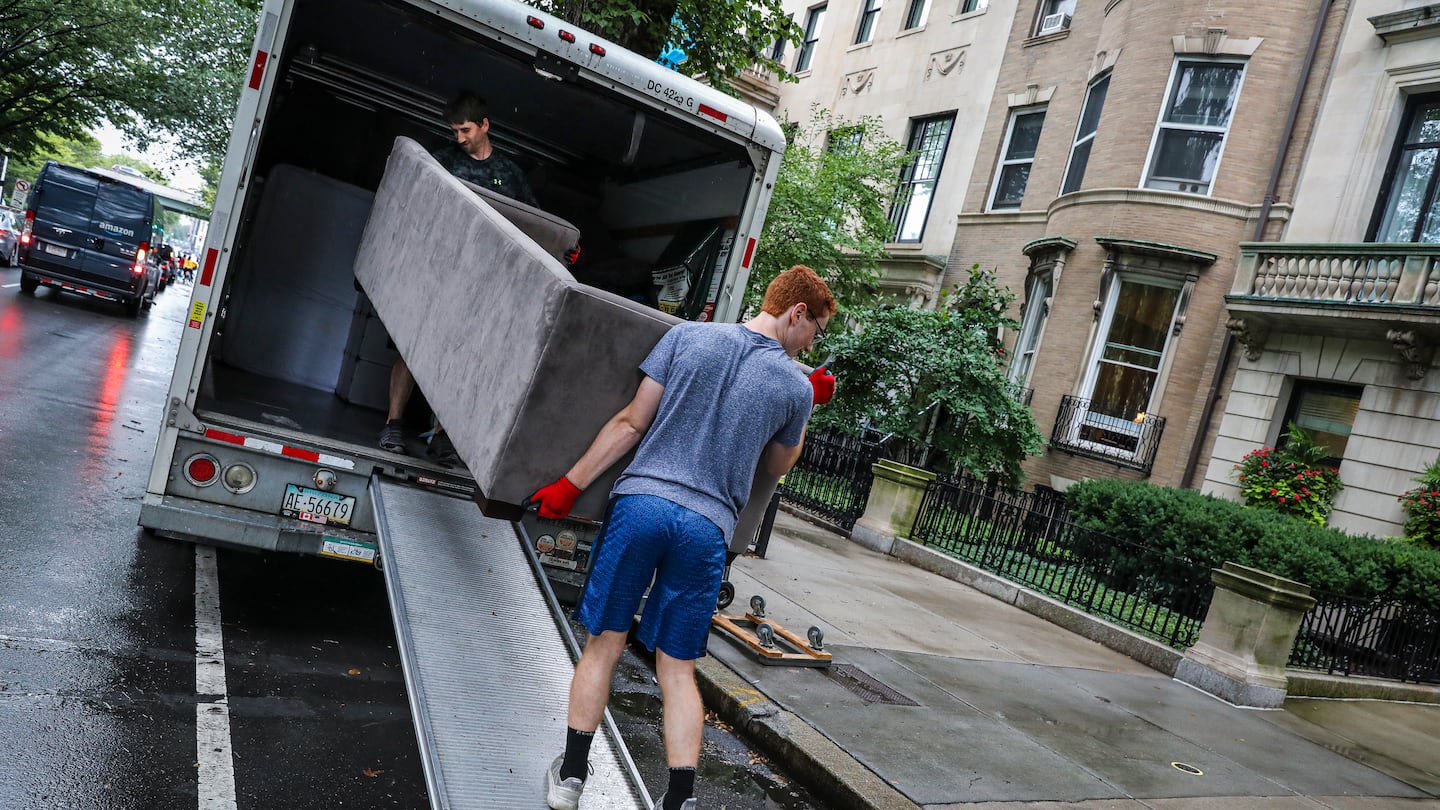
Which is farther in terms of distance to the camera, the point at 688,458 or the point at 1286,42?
the point at 1286,42

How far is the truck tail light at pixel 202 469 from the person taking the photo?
4418 millimetres

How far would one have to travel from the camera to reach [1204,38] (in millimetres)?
14281

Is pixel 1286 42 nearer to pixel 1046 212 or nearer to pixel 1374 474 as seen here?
pixel 1046 212

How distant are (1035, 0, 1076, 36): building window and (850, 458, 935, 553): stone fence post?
36.2ft

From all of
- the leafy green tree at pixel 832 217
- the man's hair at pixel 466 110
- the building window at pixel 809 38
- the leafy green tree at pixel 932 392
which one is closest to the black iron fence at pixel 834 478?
the leafy green tree at pixel 932 392

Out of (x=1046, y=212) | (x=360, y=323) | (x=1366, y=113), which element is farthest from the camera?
(x=1046, y=212)

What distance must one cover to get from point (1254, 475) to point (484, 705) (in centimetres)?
1257

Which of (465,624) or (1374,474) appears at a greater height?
(1374,474)

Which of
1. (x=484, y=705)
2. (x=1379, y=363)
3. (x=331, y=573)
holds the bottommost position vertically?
(x=331, y=573)

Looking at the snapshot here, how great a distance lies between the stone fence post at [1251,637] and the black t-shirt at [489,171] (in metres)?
6.62

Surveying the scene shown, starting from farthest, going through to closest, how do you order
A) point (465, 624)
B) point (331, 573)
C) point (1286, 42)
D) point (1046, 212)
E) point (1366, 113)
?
point (1046, 212)
point (1286, 42)
point (1366, 113)
point (331, 573)
point (465, 624)

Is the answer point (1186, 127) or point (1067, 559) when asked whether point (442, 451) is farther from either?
point (1186, 127)

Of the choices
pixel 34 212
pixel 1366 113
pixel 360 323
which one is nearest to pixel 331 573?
pixel 360 323

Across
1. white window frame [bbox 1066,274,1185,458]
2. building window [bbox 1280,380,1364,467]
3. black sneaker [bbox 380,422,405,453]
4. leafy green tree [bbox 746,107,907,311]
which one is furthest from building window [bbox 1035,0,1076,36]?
black sneaker [bbox 380,422,405,453]
